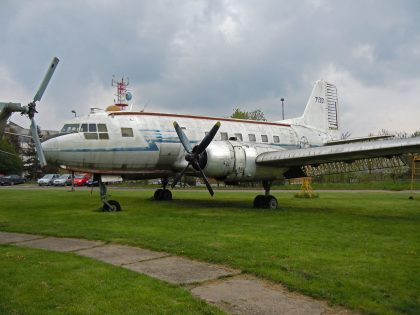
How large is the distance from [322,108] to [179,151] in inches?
424

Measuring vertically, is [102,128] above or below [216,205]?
above

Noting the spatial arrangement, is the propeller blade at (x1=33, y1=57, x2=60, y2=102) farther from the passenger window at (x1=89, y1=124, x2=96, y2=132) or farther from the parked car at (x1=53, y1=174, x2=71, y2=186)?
the parked car at (x1=53, y1=174, x2=71, y2=186)

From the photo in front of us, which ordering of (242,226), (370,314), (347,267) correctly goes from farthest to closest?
(242,226), (347,267), (370,314)

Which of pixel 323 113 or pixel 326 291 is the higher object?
pixel 323 113

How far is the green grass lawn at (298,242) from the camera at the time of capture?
5.93m

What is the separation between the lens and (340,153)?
15734 millimetres

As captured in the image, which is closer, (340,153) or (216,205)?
(340,153)

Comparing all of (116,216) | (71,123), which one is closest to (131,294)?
(116,216)

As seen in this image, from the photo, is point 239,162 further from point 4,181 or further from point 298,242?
point 4,181

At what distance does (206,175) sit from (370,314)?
11629mm

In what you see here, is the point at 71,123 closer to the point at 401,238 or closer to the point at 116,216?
the point at 116,216

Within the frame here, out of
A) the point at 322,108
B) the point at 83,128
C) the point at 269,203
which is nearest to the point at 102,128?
the point at 83,128

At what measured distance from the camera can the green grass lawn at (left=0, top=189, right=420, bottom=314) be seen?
5934 millimetres

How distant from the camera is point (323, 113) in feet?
82.6
